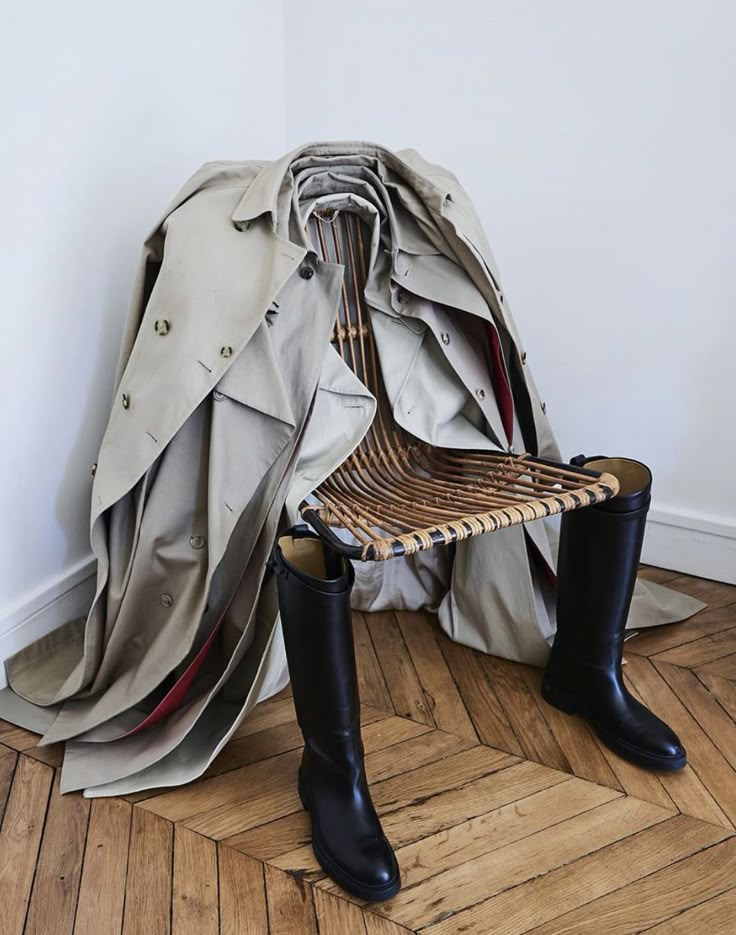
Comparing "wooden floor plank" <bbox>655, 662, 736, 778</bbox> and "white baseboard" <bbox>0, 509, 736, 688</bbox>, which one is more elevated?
"white baseboard" <bbox>0, 509, 736, 688</bbox>

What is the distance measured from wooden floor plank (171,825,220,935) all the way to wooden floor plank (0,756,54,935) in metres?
0.20

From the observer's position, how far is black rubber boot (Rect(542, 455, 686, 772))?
1377 mm

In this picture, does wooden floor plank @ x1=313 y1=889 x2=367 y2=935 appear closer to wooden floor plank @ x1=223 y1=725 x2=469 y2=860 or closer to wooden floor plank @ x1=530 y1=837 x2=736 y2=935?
wooden floor plank @ x1=223 y1=725 x2=469 y2=860

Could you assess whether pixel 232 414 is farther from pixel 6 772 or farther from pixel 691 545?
pixel 691 545

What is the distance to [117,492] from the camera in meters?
1.35

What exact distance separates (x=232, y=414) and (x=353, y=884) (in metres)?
0.68

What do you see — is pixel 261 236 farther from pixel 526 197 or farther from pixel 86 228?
pixel 526 197

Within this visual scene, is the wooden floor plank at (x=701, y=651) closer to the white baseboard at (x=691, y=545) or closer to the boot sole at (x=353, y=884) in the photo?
the white baseboard at (x=691, y=545)

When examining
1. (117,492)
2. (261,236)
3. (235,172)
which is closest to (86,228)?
(235,172)

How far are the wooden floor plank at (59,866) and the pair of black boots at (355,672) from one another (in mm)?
327

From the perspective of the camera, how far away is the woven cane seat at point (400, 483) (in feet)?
3.99

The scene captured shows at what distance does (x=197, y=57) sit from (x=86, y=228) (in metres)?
0.49

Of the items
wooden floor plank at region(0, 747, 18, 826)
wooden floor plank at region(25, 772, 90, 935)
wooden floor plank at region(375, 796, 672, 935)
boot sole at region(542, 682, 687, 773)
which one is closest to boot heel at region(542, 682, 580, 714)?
boot sole at region(542, 682, 687, 773)

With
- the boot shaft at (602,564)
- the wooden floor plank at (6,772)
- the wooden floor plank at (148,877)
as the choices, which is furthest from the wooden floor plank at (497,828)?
the wooden floor plank at (6,772)
